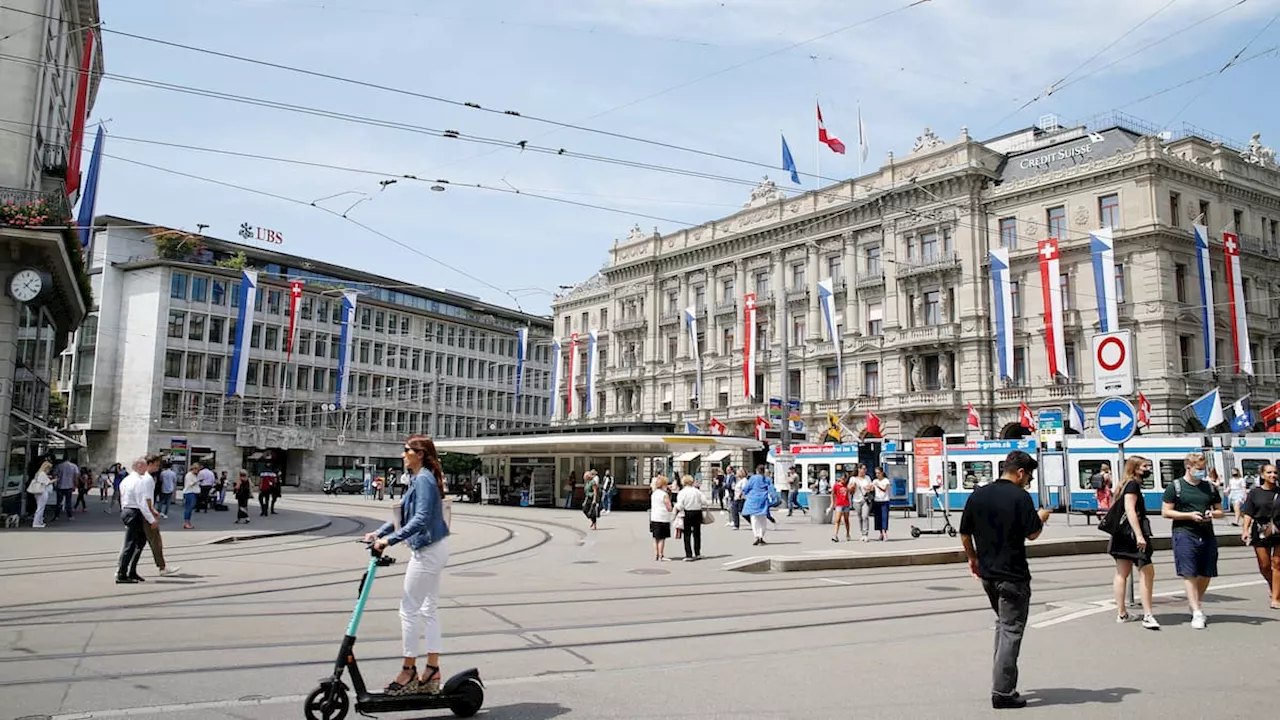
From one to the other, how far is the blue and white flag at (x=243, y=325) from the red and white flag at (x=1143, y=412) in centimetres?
3771

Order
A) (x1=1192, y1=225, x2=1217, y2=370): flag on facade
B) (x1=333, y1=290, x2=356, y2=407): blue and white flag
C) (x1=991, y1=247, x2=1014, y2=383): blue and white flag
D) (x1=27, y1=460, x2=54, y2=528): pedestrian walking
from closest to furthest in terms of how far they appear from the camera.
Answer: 1. (x1=27, y1=460, x2=54, y2=528): pedestrian walking
2. (x1=1192, y1=225, x2=1217, y2=370): flag on facade
3. (x1=991, y1=247, x2=1014, y2=383): blue and white flag
4. (x1=333, y1=290, x2=356, y2=407): blue and white flag

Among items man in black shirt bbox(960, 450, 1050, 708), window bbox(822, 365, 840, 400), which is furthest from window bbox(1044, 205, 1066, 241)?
man in black shirt bbox(960, 450, 1050, 708)

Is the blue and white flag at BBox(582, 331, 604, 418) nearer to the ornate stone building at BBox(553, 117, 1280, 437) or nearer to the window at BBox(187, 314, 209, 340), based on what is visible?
the ornate stone building at BBox(553, 117, 1280, 437)

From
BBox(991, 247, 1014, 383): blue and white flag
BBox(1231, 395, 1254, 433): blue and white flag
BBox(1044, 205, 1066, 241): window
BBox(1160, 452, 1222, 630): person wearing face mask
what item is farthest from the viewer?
BBox(1044, 205, 1066, 241): window

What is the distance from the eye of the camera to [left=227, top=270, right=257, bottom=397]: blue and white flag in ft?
129

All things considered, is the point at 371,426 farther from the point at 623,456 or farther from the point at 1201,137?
the point at 1201,137

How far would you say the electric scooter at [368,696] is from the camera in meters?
5.59

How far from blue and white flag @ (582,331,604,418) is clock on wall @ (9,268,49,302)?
136 ft

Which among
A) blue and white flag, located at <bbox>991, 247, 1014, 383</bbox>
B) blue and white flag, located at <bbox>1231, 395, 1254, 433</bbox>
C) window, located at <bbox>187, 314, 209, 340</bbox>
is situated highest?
window, located at <bbox>187, 314, 209, 340</bbox>

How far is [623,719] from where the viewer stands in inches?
237

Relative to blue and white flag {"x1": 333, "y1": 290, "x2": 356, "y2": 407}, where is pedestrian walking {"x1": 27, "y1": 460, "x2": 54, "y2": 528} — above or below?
below

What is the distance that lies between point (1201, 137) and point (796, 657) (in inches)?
1973

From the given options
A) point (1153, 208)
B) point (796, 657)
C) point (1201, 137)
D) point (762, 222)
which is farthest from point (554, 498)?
point (1201, 137)

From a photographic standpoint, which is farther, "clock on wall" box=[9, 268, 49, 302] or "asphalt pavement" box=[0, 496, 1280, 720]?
"clock on wall" box=[9, 268, 49, 302]
